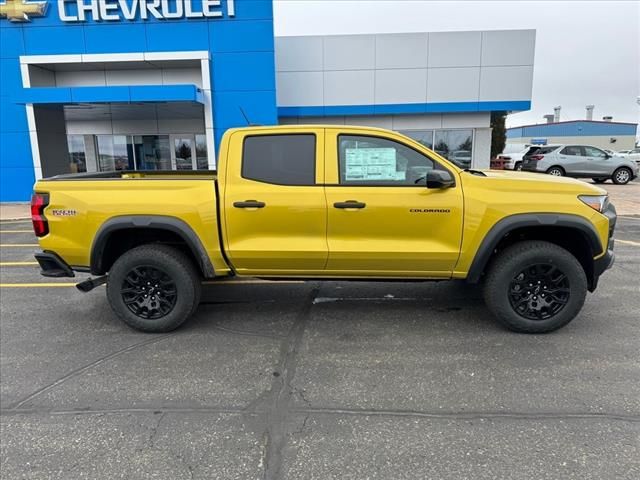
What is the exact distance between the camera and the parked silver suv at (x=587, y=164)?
61.9 ft

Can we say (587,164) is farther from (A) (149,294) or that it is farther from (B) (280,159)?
(A) (149,294)

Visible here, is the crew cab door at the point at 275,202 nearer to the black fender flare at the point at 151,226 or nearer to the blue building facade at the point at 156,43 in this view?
the black fender flare at the point at 151,226

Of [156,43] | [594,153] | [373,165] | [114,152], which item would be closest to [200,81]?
[156,43]

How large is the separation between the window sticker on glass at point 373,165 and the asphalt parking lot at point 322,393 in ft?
4.84

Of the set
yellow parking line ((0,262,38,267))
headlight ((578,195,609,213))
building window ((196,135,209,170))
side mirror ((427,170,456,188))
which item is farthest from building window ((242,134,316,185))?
building window ((196,135,209,170))

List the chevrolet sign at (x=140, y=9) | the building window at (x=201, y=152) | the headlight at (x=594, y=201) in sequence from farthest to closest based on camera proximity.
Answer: the building window at (x=201, y=152), the chevrolet sign at (x=140, y=9), the headlight at (x=594, y=201)

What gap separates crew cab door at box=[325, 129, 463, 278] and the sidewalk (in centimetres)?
1150

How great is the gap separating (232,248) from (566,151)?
1901 centimetres

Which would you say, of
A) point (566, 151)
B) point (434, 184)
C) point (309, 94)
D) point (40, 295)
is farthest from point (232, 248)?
point (566, 151)

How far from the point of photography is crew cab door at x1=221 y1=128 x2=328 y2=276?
4188 mm

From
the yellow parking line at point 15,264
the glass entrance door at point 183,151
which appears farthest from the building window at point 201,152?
the yellow parking line at point 15,264

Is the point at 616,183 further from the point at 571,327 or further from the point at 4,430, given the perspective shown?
the point at 4,430

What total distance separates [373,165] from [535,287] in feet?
6.08

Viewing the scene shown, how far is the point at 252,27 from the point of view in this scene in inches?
555
